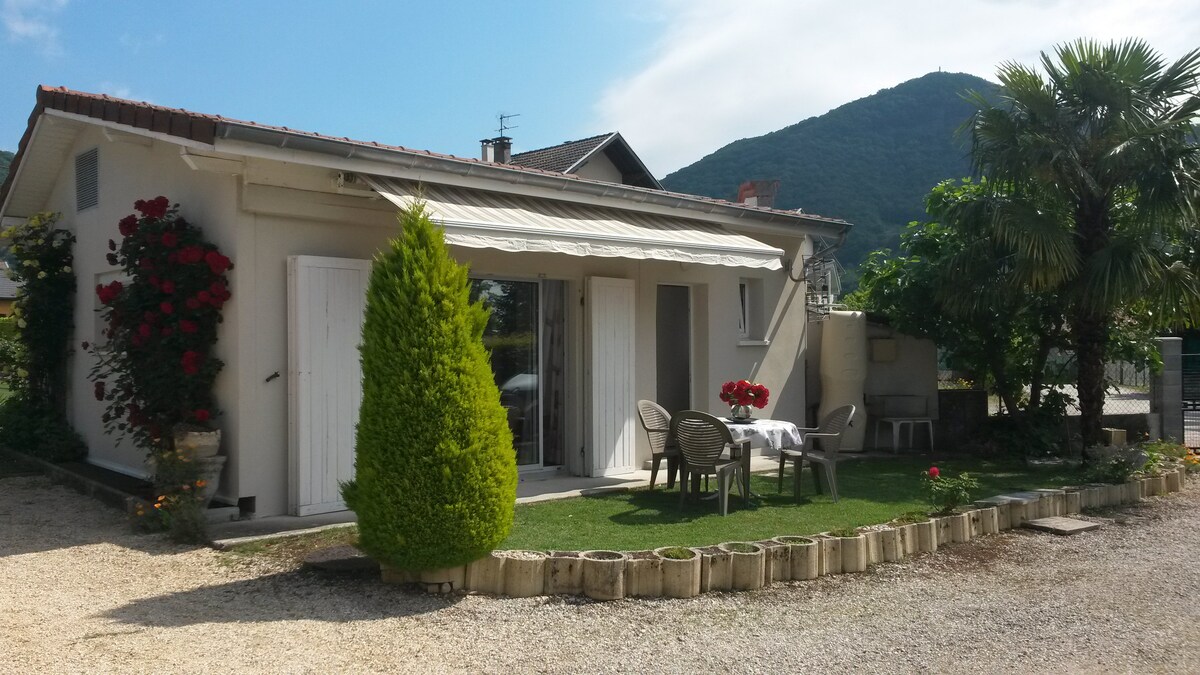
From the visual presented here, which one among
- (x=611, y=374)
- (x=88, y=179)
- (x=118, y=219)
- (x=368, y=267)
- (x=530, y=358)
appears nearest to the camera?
(x=368, y=267)

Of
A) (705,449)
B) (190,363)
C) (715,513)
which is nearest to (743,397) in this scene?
(705,449)

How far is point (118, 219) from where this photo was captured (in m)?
11.6

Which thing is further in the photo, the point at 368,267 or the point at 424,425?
the point at 368,267

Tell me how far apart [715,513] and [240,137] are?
5.78 meters

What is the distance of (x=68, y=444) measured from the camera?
41.2 feet

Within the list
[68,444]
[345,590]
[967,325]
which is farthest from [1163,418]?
[68,444]

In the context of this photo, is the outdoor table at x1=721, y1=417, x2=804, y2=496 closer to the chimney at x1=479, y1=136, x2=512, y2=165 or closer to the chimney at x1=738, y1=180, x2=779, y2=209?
the chimney at x1=738, y1=180, x2=779, y2=209

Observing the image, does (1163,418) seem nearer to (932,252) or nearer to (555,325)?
(932,252)

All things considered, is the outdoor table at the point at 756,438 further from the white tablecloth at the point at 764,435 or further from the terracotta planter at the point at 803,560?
the terracotta planter at the point at 803,560

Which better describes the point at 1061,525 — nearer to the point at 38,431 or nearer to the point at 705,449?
the point at 705,449

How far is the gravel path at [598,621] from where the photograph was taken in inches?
222

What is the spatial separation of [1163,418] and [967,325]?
Answer: 3603mm

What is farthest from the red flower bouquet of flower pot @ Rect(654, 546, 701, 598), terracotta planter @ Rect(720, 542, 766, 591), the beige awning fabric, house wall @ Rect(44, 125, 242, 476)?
house wall @ Rect(44, 125, 242, 476)

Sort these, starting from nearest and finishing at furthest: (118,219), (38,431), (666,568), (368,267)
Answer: (666,568), (368,267), (118,219), (38,431)
